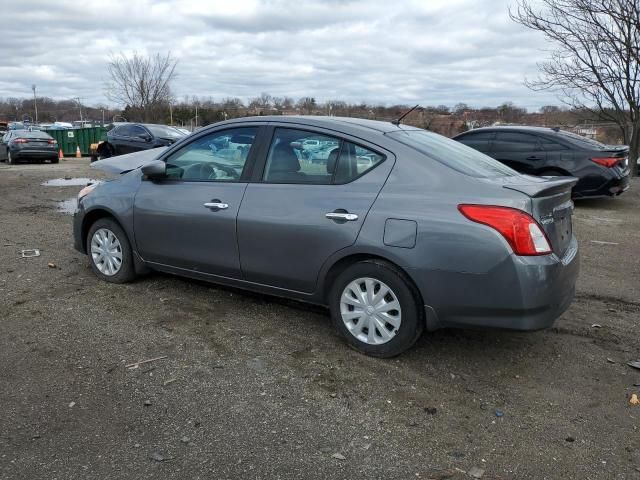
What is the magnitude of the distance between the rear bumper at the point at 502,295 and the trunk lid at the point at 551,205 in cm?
16

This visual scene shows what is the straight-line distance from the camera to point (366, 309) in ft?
12.7

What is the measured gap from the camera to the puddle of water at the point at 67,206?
9818 millimetres

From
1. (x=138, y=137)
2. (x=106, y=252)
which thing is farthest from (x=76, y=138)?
(x=106, y=252)

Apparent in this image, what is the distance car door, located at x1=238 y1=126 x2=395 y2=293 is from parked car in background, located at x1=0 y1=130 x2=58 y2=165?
64.8 ft

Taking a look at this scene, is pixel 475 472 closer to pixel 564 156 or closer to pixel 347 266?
pixel 347 266

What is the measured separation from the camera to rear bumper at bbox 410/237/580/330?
3393 millimetres

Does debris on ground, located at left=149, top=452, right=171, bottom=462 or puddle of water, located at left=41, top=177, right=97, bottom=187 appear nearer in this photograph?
debris on ground, located at left=149, top=452, right=171, bottom=462

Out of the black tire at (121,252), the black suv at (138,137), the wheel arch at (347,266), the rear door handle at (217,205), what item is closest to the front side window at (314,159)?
the rear door handle at (217,205)

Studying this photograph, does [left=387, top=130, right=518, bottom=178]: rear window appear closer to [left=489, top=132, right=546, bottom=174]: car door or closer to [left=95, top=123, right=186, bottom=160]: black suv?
[left=489, top=132, right=546, bottom=174]: car door

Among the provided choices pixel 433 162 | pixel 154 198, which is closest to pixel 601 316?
pixel 433 162

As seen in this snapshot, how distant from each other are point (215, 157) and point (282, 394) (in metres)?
2.19

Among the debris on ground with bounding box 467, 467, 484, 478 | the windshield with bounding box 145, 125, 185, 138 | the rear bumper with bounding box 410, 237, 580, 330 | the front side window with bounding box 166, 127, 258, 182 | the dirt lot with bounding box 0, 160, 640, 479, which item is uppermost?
the windshield with bounding box 145, 125, 185, 138

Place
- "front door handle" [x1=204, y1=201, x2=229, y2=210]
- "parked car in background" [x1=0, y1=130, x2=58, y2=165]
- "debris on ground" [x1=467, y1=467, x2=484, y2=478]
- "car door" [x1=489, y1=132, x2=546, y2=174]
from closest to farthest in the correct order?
1. "debris on ground" [x1=467, y1=467, x2=484, y2=478]
2. "front door handle" [x1=204, y1=201, x2=229, y2=210]
3. "car door" [x1=489, y1=132, x2=546, y2=174]
4. "parked car in background" [x1=0, y1=130, x2=58, y2=165]

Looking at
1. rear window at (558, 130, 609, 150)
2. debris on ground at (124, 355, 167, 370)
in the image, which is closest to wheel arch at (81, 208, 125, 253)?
debris on ground at (124, 355, 167, 370)
